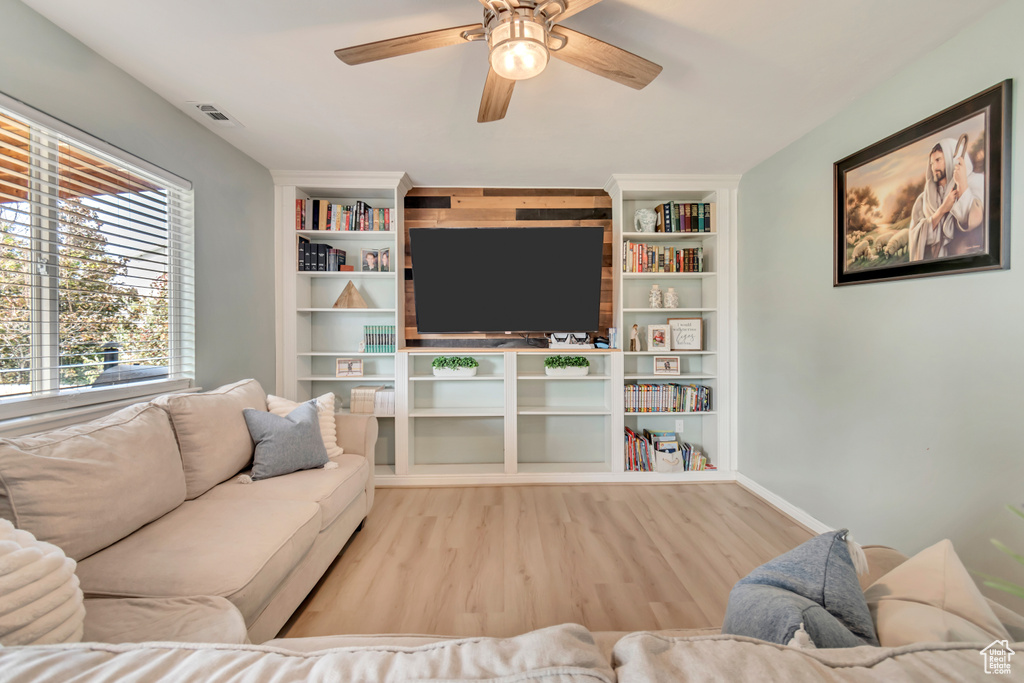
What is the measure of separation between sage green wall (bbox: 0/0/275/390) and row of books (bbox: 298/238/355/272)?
22 cm

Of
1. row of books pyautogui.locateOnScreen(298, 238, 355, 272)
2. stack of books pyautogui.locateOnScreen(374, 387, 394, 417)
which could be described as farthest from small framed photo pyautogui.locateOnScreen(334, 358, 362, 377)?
row of books pyautogui.locateOnScreen(298, 238, 355, 272)

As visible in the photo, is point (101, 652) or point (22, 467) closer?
point (101, 652)

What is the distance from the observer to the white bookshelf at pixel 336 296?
3.28m

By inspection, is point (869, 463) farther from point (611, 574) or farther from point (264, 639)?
point (264, 639)

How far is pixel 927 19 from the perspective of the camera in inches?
65.8

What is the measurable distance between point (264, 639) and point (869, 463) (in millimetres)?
2810

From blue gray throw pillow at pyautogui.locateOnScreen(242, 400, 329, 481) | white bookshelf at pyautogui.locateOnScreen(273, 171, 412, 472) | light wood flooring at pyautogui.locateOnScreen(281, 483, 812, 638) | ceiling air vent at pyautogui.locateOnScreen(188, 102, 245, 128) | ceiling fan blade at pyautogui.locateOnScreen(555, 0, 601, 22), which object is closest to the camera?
ceiling fan blade at pyautogui.locateOnScreen(555, 0, 601, 22)

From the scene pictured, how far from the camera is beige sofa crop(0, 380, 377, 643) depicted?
1.16 metres

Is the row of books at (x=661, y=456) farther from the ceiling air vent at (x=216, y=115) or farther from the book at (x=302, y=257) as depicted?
the ceiling air vent at (x=216, y=115)

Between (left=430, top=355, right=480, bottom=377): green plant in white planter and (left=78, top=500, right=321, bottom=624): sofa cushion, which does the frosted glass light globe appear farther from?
(left=430, top=355, right=480, bottom=377): green plant in white planter

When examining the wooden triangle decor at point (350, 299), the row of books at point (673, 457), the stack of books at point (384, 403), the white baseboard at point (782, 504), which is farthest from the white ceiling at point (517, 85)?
the white baseboard at point (782, 504)

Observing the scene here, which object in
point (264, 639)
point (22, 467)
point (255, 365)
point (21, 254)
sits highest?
point (21, 254)

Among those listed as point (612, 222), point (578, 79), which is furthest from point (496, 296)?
point (578, 79)

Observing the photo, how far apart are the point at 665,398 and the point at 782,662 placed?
3.22m
